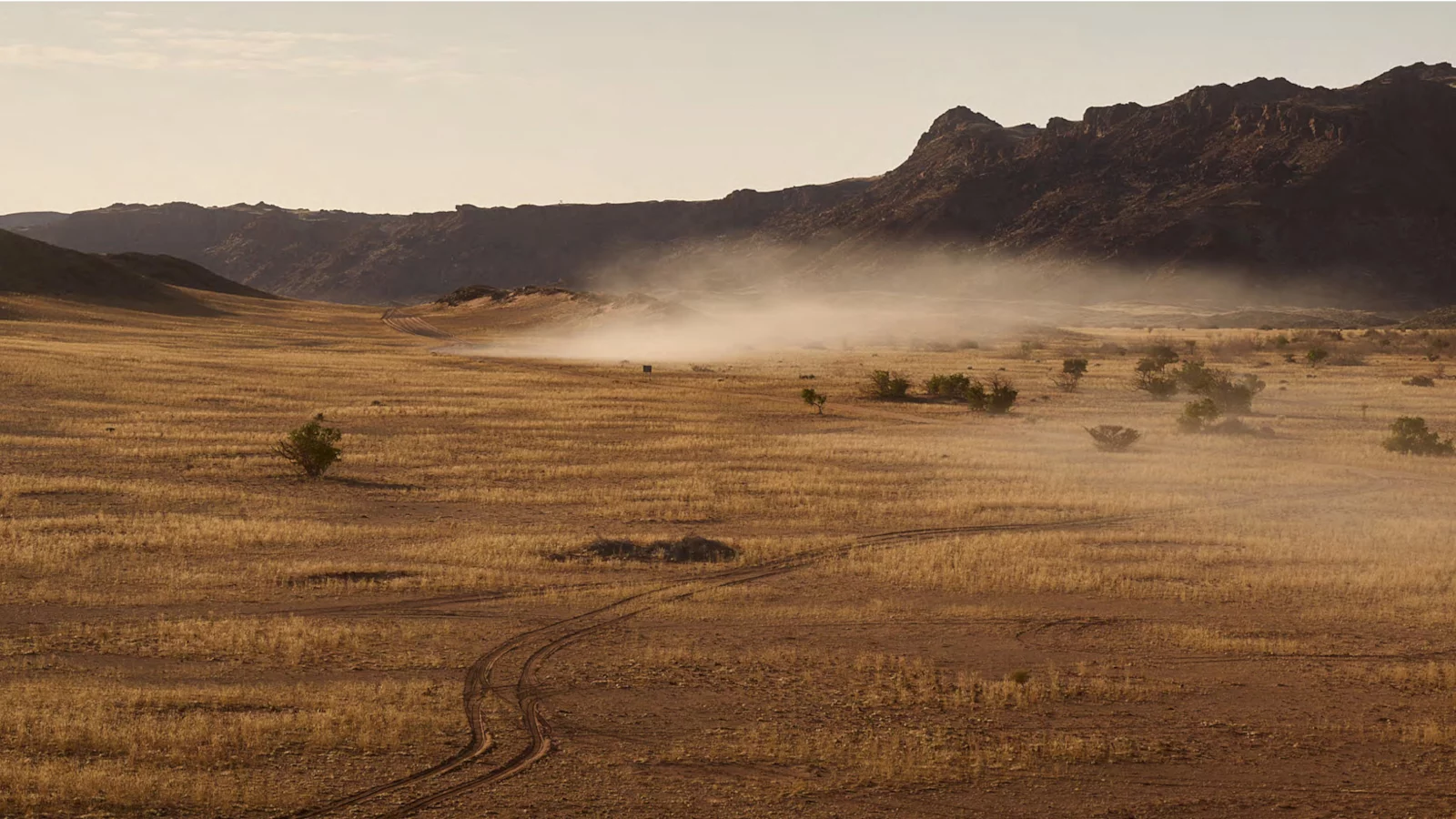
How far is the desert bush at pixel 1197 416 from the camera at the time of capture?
42188 millimetres

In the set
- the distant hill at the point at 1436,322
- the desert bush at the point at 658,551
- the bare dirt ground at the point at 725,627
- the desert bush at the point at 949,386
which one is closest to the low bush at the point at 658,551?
the desert bush at the point at 658,551

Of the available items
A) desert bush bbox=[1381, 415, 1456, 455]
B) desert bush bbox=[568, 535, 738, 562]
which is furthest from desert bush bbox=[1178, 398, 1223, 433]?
desert bush bbox=[568, 535, 738, 562]

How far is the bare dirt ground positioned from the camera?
12.3 meters

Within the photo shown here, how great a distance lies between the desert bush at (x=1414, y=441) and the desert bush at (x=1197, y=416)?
6328 mm

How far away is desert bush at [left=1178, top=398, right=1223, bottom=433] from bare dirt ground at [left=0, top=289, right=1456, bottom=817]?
6.09 feet

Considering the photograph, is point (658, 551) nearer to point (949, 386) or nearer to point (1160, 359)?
point (949, 386)

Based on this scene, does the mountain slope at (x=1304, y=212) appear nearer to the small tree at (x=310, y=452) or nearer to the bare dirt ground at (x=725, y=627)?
the bare dirt ground at (x=725, y=627)

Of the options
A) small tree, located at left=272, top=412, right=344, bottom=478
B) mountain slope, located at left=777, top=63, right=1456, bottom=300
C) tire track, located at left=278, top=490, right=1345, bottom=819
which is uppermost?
mountain slope, located at left=777, top=63, right=1456, bottom=300

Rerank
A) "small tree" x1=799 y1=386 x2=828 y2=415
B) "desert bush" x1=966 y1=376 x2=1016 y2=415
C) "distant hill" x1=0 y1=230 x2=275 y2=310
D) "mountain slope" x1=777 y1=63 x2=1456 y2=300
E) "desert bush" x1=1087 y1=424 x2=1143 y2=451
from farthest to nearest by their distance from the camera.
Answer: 1. "mountain slope" x1=777 y1=63 x2=1456 y2=300
2. "distant hill" x1=0 y1=230 x2=275 y2=310
3. "small tree" x1=799 y1=386 x2=828 y2=415
4. "desert bush" x1=966 y1=376 x2=1016 y2=415
5. "desert bush" x1=1087 y1=424 x2=1143 y2=451

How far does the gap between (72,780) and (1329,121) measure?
211m

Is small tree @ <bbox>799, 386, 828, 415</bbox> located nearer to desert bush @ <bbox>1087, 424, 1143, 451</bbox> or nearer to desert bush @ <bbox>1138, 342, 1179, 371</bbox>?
desert bush @ <bbox>1087, 424, 1143, 451</bbox>

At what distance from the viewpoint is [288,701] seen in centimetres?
1391

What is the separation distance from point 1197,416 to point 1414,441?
716 centimetres

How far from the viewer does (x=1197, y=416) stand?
139ft
